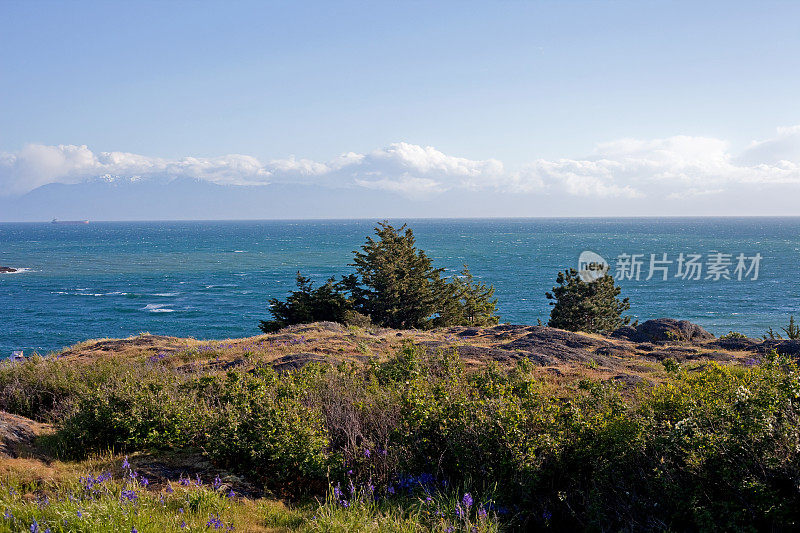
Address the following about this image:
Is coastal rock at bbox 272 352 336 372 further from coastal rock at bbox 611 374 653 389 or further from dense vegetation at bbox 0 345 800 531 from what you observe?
coastal rock at bbox 611 374 653 389

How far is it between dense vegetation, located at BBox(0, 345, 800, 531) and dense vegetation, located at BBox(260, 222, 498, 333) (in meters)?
22.0

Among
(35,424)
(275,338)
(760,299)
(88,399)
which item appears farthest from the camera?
(760,299)

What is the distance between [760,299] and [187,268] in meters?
105

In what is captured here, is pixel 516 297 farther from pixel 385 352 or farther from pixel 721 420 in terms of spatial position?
pixel 721 420

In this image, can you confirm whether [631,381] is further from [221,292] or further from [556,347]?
[221,292]

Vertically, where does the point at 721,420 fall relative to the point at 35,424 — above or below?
above

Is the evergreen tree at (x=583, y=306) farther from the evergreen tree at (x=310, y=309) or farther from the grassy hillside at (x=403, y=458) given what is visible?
the grassy hillside at (x=403, y=458)

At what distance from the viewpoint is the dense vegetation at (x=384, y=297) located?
104 feet

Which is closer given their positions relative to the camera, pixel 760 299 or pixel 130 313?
pixel 130 313

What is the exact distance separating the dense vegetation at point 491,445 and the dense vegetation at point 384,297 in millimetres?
21992

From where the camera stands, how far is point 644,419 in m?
5.79

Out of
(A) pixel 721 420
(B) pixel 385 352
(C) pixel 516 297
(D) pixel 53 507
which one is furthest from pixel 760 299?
(D) pixel 53 507

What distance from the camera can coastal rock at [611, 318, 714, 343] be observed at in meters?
22.3

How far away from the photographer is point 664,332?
22.8m
